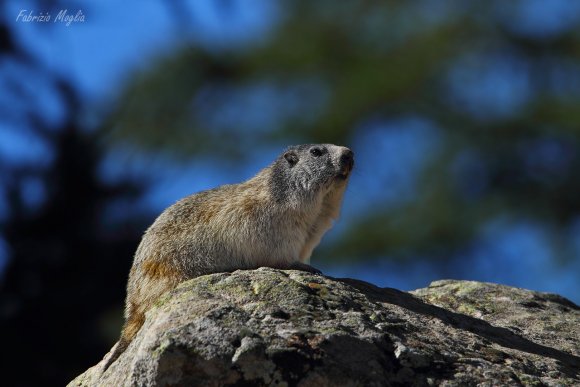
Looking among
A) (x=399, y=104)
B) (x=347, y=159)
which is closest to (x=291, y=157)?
(x=347, y=159)

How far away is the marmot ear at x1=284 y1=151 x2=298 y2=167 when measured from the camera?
9.31m

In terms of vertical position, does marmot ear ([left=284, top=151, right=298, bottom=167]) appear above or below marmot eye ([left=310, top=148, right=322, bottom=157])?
below

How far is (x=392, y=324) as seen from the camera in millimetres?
6863

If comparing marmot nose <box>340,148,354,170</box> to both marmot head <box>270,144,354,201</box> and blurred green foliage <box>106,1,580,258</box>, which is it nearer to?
marmot head <box>270,144,354,201</box>

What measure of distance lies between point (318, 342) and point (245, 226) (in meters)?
2.34

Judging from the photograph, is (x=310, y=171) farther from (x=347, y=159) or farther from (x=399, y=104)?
(x=399, y=104)

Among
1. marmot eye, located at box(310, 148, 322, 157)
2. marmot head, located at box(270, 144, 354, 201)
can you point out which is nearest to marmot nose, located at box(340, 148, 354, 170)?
marmot head, located at box(270, 144, 354, 201)

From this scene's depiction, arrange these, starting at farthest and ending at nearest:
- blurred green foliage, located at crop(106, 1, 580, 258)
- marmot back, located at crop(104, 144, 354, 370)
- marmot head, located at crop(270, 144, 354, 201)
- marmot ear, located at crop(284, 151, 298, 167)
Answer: blurred green foliage, located at crop(106, 1, 580, 258) → marmot ear, located at crop(284, 151, 298, 167) → marmot head, located at crop(270, 144, 354, 201) → marmot back, located at crop(104, 144, 354, 370)

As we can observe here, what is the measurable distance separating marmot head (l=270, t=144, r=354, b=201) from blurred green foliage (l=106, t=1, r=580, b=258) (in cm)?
1540

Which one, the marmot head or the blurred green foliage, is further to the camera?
the blurred green foliage

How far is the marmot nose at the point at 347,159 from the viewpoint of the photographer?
9125mm

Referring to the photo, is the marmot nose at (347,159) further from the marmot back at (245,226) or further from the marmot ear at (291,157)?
the marmot ear at (291,157)

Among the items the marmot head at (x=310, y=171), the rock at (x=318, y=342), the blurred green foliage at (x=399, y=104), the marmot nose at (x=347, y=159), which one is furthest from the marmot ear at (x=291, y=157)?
the blurred green foliage at (x=399, y=104)

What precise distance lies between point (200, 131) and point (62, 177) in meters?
5.29
